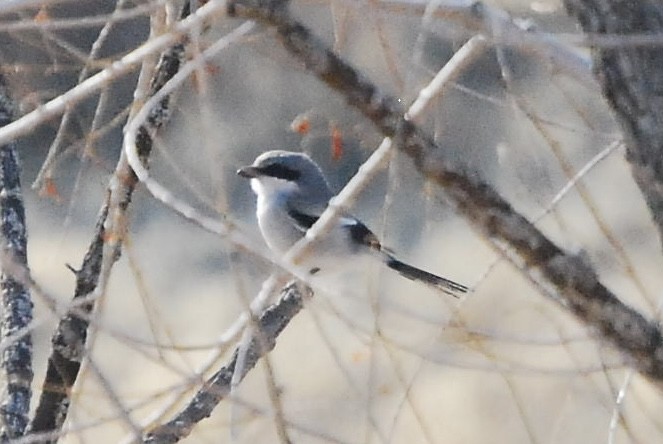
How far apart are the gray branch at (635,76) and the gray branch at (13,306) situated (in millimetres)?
1301

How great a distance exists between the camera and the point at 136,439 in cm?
169

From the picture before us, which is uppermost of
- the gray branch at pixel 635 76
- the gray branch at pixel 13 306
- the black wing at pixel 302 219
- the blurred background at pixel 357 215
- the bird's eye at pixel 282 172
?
the blurred background at pixel 357 215

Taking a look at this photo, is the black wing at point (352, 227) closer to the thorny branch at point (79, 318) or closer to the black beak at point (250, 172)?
the black beak at point (250, 172)

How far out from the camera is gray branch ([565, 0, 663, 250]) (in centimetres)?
164

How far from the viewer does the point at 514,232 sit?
1613 millimetres

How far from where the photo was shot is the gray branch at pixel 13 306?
2445 millimetres

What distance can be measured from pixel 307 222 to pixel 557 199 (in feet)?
6.79

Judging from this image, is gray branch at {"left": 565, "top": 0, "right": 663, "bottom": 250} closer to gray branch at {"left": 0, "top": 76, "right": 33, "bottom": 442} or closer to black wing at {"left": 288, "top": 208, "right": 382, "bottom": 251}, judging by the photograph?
gray branch at {"left": 0, "top": 76, "right": 33, "bottom": 442}

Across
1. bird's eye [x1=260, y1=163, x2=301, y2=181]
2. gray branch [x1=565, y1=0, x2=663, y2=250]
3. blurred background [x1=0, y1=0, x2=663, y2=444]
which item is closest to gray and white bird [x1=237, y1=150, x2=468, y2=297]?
bird's eye [x1=260, y1=163, x2=301, y2=181]

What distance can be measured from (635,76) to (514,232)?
0.29 meters

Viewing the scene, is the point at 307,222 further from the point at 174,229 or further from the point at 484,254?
the point at 174,229

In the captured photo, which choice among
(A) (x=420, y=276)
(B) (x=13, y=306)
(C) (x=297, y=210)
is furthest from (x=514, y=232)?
(C) (x=297, y=210)

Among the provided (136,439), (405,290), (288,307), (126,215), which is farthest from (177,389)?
(405,290)

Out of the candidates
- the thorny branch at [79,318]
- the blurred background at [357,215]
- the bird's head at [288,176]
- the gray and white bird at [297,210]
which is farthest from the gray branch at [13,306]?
the blurred background at [357,215]
